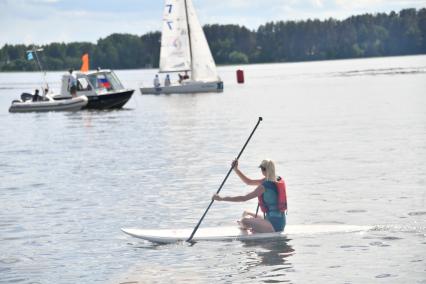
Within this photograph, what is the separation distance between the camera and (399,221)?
18094 millimetres

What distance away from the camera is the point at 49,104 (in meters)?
60.6

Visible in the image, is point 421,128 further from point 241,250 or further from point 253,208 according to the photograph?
point 241,250

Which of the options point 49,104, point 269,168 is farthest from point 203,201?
point 49,104

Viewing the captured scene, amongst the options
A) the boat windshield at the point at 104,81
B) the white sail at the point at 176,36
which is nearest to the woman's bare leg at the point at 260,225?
the boat windshield at the point at 104,81

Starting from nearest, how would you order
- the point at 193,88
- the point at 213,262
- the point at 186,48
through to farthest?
1. the point at 213,262
2. the point at 193,88
3. the point at 186,48

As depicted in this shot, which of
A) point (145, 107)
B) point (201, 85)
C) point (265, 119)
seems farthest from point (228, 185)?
point (201, 85)

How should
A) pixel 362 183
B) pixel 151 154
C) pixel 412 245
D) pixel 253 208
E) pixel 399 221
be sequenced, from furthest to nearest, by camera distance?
pixel 151 154, pixel 362 183, pixel 253 208, pixel 399 221, pixel 412 245

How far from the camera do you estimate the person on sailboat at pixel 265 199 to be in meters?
15.9

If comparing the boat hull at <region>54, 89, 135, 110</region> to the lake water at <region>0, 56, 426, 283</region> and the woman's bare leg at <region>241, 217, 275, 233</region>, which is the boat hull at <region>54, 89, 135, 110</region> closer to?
the lake water at <region>0, 56, 426, 283</region>

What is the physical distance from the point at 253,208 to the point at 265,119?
31.8m

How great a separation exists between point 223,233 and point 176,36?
63.3 meters

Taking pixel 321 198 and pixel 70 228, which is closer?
pixel 70 228

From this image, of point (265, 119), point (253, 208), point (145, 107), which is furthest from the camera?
point (145, 107)

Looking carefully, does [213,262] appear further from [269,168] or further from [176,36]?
[176,36]
